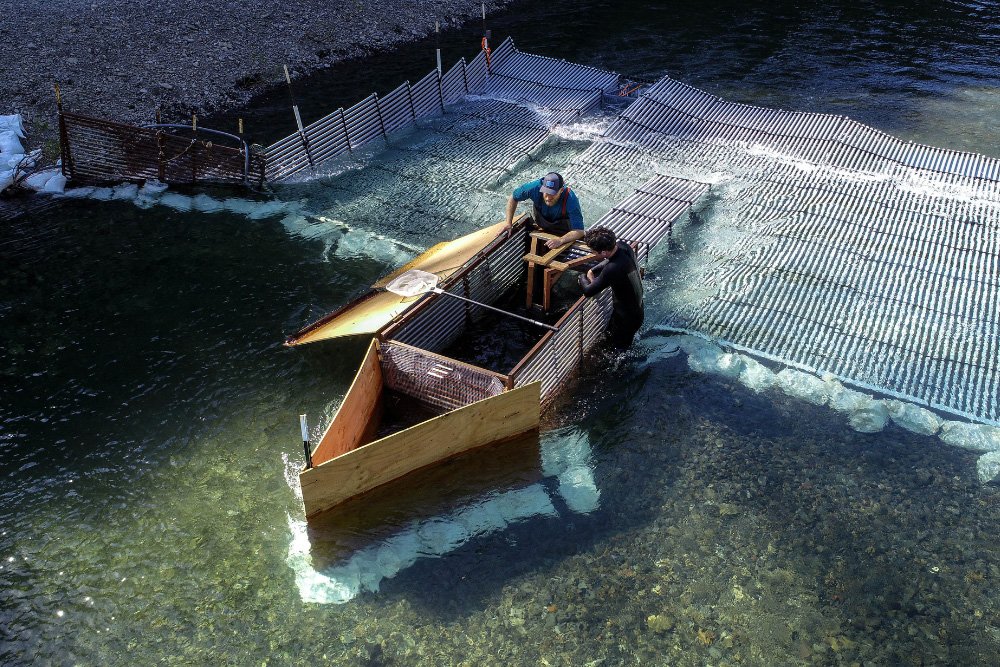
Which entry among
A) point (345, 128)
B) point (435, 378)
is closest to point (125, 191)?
point (345, 128)

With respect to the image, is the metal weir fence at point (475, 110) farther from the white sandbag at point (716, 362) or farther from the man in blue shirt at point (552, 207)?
the white sandbag at point (716, 362)

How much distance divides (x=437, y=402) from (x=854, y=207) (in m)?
9.09

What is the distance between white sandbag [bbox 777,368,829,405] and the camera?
937cm

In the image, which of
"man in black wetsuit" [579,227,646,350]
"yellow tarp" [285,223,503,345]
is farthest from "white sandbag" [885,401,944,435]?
"yellow tarp" [285,223,503,345]

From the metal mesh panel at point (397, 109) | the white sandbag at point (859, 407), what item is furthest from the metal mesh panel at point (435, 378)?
the metal mesh panel at point (397, 109)

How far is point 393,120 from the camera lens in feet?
52.4

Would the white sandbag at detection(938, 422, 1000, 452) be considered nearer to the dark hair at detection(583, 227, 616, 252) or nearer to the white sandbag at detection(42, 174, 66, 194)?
the dark hair at detection(583, 227, 616, 252)

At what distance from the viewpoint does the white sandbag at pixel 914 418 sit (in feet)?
29.2

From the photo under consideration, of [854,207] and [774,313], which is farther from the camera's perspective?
[854,207]

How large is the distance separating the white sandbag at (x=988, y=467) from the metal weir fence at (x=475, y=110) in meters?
9.92

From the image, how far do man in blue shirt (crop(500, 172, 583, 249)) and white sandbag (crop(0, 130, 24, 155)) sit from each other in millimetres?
10912

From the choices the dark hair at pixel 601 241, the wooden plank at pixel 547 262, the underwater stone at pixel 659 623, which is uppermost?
the dark hair at pixel 601 241

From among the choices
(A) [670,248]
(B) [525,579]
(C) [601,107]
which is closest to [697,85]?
(C) [601,107]

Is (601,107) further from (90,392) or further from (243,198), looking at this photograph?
(90,392)
